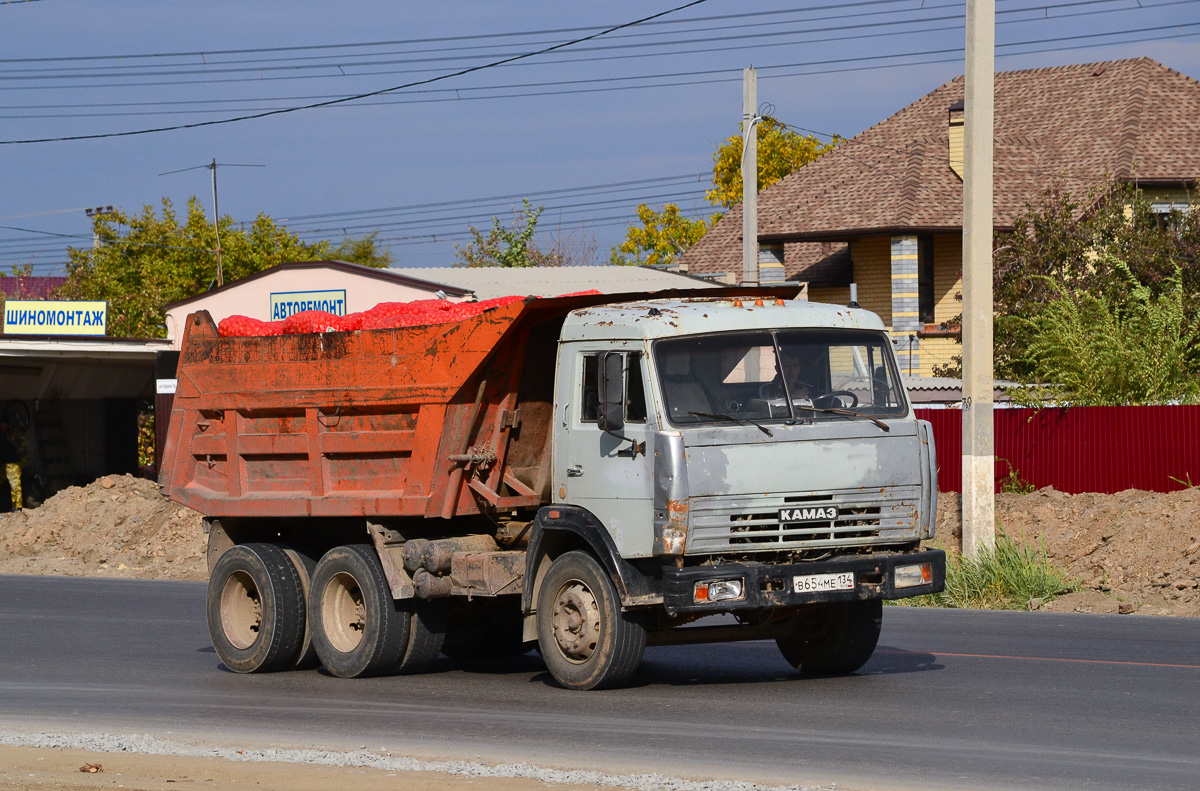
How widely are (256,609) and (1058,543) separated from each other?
10.9m

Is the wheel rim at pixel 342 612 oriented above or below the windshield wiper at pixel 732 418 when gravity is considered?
below

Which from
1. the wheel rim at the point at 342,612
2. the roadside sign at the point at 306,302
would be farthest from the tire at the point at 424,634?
the roadside sign at the point at 306,302

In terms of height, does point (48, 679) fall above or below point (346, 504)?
below

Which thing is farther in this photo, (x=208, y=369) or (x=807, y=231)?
(x=807, y=231)

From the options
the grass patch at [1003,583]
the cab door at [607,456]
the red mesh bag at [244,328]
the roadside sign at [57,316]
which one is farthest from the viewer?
the roadside sign at [57,316]

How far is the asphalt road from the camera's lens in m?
8.20

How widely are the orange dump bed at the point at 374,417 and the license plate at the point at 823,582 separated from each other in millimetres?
2176

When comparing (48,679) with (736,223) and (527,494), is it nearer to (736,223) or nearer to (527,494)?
(527,494)

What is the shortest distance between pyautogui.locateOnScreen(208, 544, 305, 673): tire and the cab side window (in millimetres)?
3522

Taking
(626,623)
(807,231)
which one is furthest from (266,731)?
(807,231)

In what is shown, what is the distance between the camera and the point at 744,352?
10.7 m

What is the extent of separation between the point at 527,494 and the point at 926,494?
2.82 m

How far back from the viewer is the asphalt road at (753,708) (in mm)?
8203

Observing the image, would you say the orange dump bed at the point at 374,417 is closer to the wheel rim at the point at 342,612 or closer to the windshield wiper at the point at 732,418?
the wheel rim at the point at 342,612
